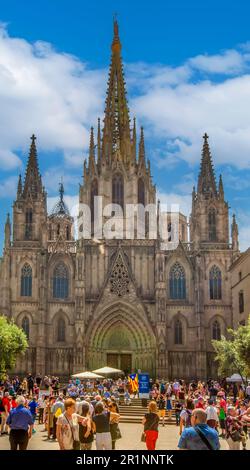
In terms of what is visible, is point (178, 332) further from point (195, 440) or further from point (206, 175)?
point (195, 440)

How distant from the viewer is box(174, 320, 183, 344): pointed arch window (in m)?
62.3

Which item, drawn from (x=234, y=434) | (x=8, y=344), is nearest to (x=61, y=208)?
(x=8, y=344)

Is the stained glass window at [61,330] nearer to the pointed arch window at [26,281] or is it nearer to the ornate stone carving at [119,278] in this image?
the pointed arch window at [26,281]

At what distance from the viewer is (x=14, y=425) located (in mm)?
13969

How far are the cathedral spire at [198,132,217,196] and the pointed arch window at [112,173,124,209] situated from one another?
26.9 feet

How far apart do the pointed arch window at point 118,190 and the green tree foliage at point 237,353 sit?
24.5m

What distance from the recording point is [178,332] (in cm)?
6247

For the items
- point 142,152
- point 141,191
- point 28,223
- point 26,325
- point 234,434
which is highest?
point 142,152

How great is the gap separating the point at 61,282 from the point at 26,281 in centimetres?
330

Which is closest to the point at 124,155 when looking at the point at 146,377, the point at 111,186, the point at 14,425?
the point at 111,186

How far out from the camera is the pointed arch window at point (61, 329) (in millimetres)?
62000

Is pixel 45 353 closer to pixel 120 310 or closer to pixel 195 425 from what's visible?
pixel 120 310

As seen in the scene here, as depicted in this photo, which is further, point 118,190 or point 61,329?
point 118,190

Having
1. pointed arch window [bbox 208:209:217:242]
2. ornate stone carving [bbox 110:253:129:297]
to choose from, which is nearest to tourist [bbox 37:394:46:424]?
ornate stone carving [bbox 110:253:129:297]
